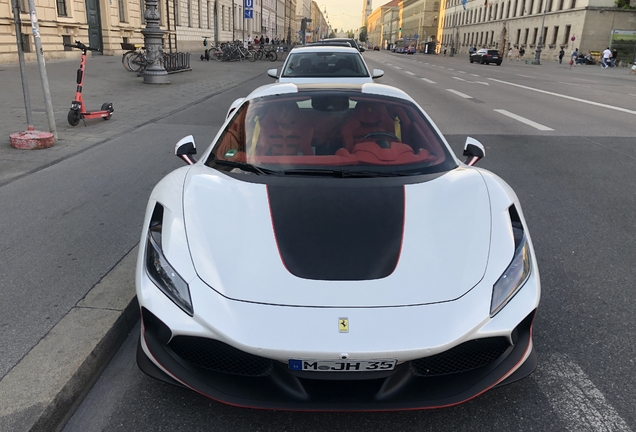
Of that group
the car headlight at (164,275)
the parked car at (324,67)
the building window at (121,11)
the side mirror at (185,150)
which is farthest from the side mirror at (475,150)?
the building window at (121,11)

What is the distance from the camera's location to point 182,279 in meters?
2.17

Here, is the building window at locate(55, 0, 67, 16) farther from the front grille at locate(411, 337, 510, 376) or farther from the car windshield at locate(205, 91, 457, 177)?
the front grille at locate(411, 337, 510, 376)

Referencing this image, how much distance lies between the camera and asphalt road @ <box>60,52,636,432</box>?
2.22m

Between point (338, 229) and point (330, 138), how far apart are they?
1.04 metres

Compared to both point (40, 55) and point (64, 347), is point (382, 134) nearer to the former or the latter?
point (64, 347)

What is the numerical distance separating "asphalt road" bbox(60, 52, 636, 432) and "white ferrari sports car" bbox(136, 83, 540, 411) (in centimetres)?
29

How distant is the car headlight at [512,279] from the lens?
212 cm

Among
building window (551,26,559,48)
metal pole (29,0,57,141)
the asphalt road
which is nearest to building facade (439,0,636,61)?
building window (551,26,559,48)

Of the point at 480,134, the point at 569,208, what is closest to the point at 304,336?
the point at 569,208

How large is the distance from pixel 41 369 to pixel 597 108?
570 inches

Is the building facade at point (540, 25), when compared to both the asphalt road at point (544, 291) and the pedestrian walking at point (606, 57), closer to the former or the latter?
the pedestrian walking at point (606, 57)

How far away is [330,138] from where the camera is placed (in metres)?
3.31

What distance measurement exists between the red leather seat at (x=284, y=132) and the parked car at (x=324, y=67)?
529 centimetres

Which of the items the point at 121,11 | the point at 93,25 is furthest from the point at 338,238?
the point at 121,11
